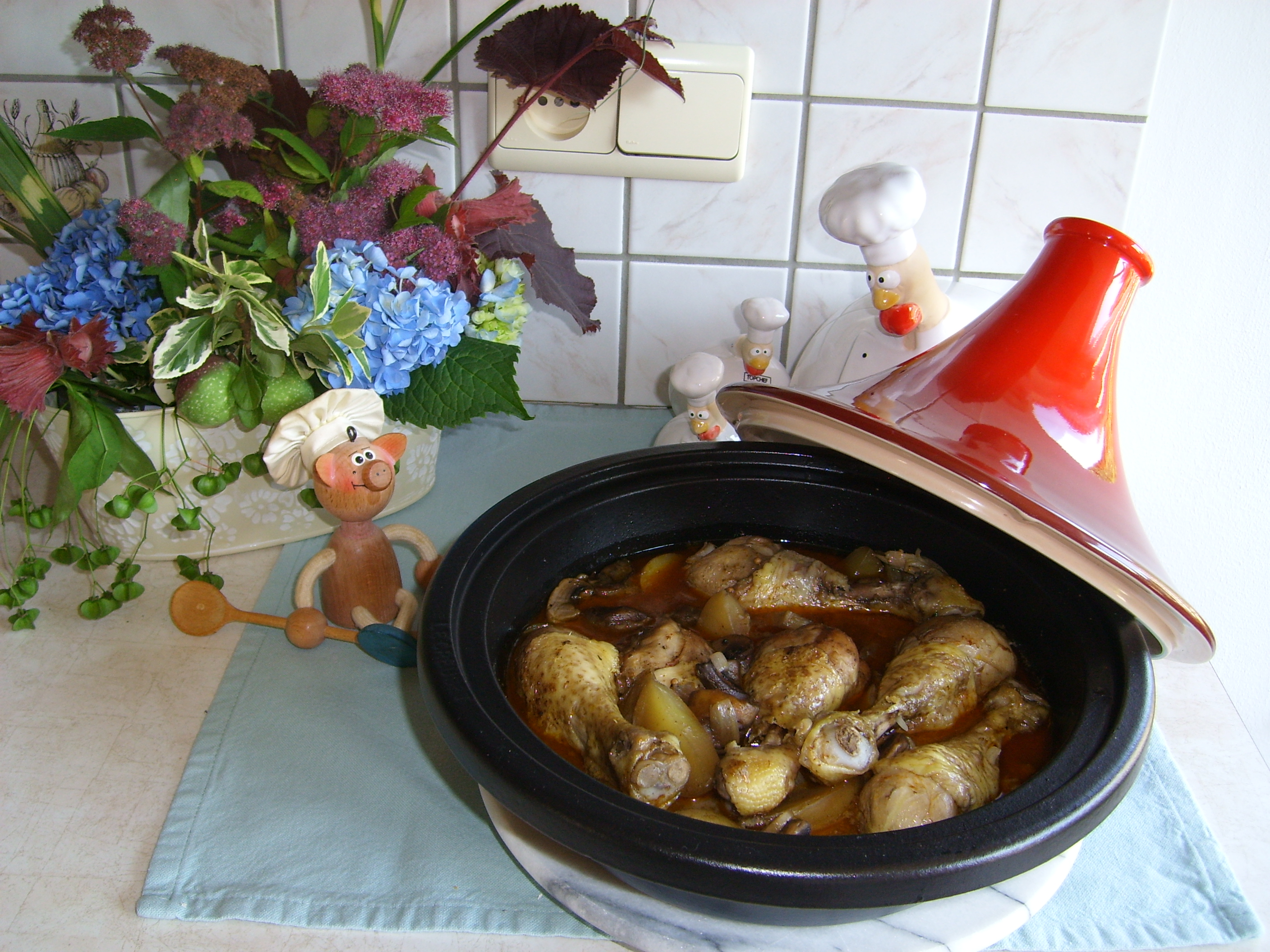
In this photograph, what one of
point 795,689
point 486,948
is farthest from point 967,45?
point 486,948

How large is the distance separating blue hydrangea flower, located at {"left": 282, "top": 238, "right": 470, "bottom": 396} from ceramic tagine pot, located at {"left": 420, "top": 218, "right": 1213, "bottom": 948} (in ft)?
0.64

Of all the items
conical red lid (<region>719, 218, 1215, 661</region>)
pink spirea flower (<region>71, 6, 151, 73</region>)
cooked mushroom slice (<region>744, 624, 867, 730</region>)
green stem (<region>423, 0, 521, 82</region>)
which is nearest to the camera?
conical red lid (<region>719, 218, 1215, 661</region>)

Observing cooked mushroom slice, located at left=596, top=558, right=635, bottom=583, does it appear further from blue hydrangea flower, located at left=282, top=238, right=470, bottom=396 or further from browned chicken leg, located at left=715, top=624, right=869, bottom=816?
blue hydrangea flower, located at left=282, top=238, right=470, bottom=396

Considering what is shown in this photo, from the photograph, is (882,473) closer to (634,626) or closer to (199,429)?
(634,626)

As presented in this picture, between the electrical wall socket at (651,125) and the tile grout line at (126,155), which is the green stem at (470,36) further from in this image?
the tile grout line at (126,155)

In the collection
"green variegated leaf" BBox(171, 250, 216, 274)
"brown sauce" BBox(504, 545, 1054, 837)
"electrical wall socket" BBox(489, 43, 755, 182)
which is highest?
"electrical wall socket" BBox(489, 43, 755, 182)

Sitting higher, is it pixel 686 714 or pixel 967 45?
pixel 967 45

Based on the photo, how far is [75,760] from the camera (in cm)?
74

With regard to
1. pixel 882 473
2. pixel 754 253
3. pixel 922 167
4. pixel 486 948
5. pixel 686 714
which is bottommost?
pixel 486 948

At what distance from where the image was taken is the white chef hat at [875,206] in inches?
33.3

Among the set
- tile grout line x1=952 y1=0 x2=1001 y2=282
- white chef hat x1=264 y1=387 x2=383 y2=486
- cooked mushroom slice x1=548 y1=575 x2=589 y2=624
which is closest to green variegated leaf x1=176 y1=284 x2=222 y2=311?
white chef hat x1=264 y1=387 x2=383 y2=486

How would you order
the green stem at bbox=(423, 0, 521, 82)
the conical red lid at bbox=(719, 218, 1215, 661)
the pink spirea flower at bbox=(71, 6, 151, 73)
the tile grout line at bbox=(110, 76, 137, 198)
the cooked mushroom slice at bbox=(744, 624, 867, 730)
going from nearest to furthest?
1. the conical red lid at bbox=(719, 218, 1215, 661)
2. the cooked mushroom slice at bbox=(744, 624, 867, 730)
3. the pink spirea flower at bbox=(71, 6, 151, 73)
4. the green stem at bbox=(423, 0, 521, 82)
5. the tile grout line at bbox=(110, 76, 137, 198)

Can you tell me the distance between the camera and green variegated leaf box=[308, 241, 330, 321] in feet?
2.53

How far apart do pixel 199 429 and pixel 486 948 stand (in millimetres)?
539
